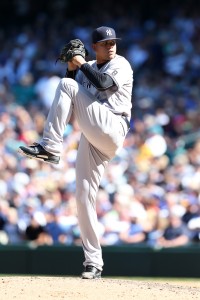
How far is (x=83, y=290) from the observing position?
6.40m

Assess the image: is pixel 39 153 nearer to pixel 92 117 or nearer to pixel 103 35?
pixel 92 117

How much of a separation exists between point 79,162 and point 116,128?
1.56 feet

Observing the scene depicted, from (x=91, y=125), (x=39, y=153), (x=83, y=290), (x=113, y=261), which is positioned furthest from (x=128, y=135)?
(x=83, y=290)

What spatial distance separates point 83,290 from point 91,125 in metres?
1.34

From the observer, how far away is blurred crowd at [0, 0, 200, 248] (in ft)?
37.6

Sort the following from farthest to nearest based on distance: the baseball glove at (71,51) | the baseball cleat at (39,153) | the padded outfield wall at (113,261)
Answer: the padded outfield wall at (113,261) → the baseball glove at (71,51) → the baseball cleat at (39,153)

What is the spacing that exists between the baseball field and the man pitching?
41cm

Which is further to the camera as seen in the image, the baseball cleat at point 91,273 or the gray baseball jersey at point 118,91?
the baseball cleat at point 91,273

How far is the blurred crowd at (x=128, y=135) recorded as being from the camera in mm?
11461

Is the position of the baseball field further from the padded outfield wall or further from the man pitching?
the padded outfield wall

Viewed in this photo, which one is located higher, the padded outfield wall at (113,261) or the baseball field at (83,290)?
the padded outfield wall at (113,261)

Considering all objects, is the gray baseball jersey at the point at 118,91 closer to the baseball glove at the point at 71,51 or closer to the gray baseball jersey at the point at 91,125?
the gray baseball jersey at the point at 91,125

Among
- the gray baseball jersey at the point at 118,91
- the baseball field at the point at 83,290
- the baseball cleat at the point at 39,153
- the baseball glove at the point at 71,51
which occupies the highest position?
the baseball glove at the point at 71,51

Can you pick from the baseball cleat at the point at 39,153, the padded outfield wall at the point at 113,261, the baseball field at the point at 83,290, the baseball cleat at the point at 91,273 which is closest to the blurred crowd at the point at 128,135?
the padded outfield wall at the point at 113,261
